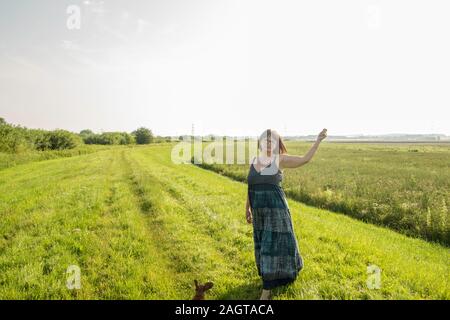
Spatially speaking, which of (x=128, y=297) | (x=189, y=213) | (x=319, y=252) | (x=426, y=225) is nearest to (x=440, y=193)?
(x=426, y=225)

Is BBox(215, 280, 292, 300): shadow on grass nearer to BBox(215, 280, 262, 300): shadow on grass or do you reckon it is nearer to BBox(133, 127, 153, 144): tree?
BBox(215, 280, 262, 300): shadow on grass

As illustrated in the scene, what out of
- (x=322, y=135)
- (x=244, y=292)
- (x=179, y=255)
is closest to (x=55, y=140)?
(x=179, y=255)

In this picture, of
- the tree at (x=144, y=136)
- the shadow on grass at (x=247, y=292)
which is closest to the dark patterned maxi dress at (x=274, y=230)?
the shadow on grass at (x=247, y=292)

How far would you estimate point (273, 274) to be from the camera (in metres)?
4.89

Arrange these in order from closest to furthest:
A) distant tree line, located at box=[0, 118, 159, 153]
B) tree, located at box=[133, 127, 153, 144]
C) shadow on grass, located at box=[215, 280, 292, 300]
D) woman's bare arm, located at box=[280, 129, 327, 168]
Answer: shadow on grass, located at box=[215, 280, 292, 300] → woman's bare arm, located at box=[280, 129, 327, 168] → distant tree line, located at box=[0, 118, 159, 153] → tree, located at box=[133, 127, 153, 144]

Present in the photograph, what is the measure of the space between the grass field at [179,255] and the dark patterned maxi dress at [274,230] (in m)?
0.36

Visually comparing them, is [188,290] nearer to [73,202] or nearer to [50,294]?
[50,294]

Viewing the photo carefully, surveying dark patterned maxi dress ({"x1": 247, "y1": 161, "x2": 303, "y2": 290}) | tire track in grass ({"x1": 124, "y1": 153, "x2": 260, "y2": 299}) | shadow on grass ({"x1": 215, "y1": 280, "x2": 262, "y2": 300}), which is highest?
dark patterned maxi dress ({"x1": 247, "y1": 161, "x2": 303, "y2": 290})

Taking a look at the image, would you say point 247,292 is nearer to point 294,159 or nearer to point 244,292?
point 244,292

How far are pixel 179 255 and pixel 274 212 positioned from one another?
9.01ft

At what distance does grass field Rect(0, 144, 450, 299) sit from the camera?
200 inches

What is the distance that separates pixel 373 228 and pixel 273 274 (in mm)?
6918

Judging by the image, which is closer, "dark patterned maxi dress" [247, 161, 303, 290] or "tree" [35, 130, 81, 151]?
"dark patterned maxi dress" [247, 161, 303, 290]

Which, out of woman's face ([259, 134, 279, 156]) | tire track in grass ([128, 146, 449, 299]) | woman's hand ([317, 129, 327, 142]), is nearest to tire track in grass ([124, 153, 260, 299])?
tire track in grass ([128, 146, 449, 299])
